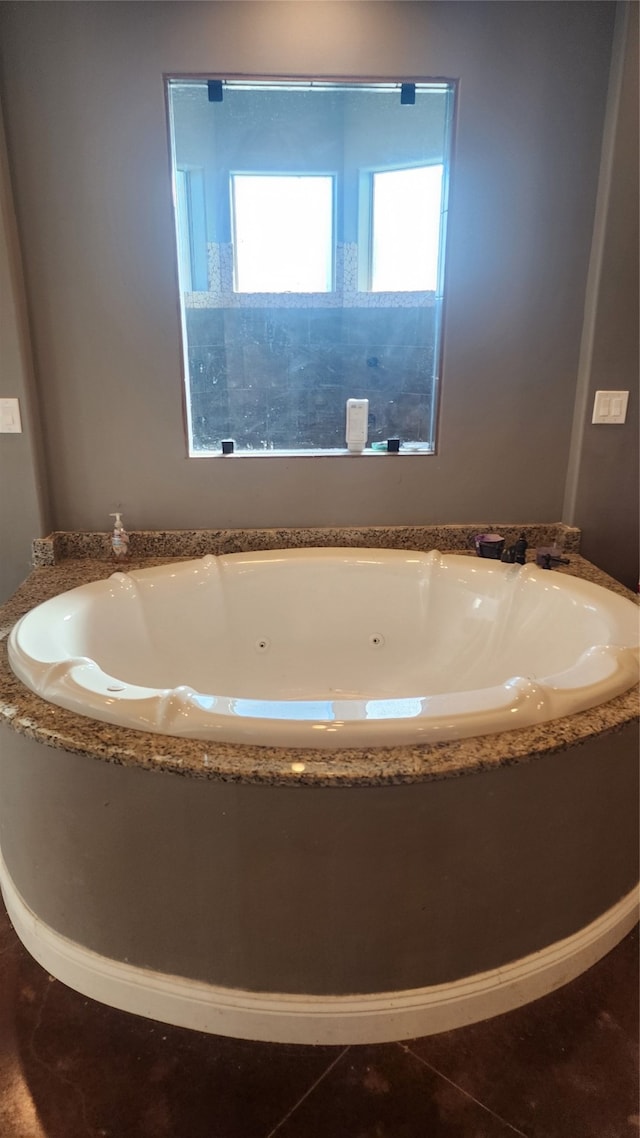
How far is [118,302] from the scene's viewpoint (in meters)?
2.09

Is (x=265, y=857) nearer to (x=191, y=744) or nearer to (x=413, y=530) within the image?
(x=191, y=744)

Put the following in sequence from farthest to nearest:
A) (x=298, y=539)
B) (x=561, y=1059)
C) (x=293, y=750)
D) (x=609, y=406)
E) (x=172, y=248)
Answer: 1. (x=298, y=539)
2. (x=609, y=406)
3. (x=172, y=248)
4. (x=561, y=1059)
5. (x=293, y=750)

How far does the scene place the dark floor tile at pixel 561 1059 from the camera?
4.07 ft

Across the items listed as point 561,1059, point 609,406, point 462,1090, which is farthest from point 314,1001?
point 609,406

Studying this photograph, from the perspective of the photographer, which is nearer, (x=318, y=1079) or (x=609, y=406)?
(x=318, y=1079)

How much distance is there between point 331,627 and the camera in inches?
89.7

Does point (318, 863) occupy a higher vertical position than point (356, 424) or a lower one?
lower

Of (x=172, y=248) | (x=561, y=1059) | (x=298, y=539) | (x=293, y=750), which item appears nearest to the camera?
(x=293, y=750)

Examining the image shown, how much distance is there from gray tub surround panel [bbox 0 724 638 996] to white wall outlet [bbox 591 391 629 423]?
1.20m

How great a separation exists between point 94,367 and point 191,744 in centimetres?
139

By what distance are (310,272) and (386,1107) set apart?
7.60ft

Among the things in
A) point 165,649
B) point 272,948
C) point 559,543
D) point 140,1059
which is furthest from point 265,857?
point 559,543

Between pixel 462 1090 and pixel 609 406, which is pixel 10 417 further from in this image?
pixel 462 1090

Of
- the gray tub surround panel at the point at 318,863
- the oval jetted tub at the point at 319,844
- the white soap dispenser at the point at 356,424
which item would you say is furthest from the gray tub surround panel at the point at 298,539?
the gray tub surround panel at the point at 318,863
